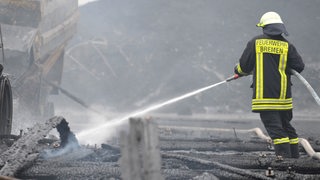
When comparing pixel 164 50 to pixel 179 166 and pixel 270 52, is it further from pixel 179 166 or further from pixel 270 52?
pixel 179 166

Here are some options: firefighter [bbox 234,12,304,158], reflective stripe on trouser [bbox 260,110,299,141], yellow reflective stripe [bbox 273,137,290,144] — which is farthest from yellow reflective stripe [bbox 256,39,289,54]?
yellow reflective stripe [bbox 273,137,290,144]

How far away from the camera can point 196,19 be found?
66.4 feet

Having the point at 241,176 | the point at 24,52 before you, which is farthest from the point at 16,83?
the point at 241,176

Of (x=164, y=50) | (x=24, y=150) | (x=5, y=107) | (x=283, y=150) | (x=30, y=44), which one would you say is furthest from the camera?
(x=164, y=50)

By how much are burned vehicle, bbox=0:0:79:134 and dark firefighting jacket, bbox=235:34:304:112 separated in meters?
3.38

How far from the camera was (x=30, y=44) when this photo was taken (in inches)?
256

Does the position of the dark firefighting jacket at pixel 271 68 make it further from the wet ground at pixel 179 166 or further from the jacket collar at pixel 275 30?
the wet ground at pixel 179 166

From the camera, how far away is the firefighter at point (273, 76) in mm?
4242

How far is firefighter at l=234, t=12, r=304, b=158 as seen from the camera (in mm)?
4242

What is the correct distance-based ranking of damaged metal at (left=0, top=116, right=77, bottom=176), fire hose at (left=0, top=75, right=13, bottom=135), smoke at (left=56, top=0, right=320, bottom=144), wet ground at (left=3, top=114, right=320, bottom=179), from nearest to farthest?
1. damaged metal at (left=0, top=116, right=77, bottom=176)
2. wet ground at (left=3, top=114, right=320, bottom=179)
3. fire hose at (left=0, top=75, right=13, bottom=135)
4. smoke at (left=56, top=0, right=320, bottom=144)

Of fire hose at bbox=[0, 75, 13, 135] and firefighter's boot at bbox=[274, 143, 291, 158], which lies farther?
fire hose at bbox=[0, 75, 13, 135]

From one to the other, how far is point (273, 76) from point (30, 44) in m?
3.92

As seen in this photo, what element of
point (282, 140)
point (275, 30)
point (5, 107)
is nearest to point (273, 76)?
point (275, 30)

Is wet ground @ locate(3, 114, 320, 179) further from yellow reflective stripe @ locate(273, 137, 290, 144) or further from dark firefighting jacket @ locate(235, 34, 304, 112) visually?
dark firefighting jacket @ locate(235, 34, 304, 112)
